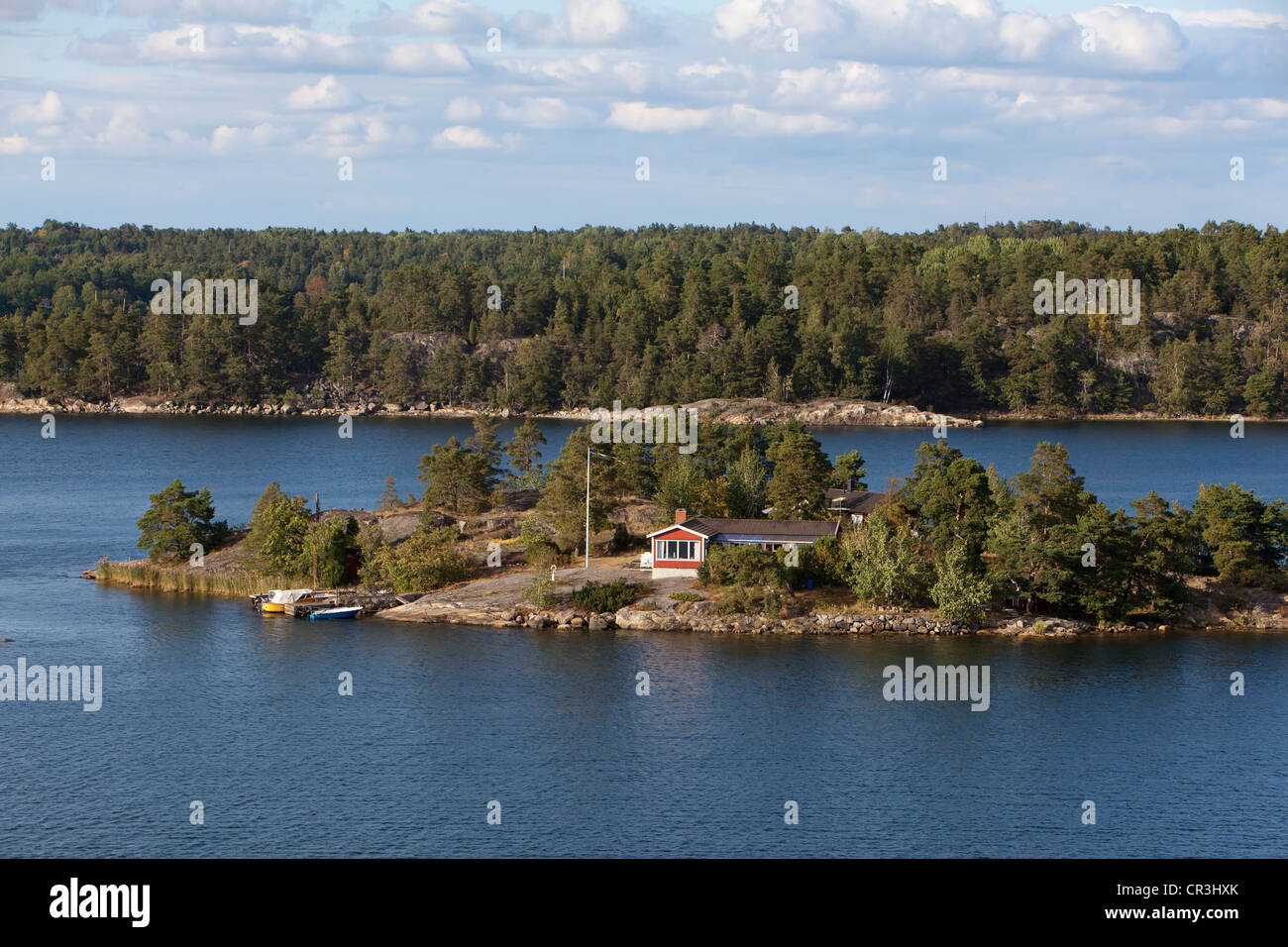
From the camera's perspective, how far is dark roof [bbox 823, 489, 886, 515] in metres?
54.8

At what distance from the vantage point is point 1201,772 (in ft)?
106

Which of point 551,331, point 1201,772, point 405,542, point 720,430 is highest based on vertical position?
point 551,331

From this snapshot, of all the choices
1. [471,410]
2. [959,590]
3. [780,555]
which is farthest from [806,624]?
[471,410]

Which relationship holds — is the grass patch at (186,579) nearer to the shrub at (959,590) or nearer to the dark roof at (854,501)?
the dark roof at (854,501)

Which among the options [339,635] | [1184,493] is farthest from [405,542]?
[1184,493]

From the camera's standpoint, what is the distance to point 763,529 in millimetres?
50469

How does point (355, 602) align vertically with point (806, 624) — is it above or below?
above

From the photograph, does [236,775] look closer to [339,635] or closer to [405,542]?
[339,635]

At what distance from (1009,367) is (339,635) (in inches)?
4404

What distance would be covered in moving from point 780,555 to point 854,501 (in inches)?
356

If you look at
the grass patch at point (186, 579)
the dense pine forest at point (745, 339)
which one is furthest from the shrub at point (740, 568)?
the dense pine forest at point (745, 339)

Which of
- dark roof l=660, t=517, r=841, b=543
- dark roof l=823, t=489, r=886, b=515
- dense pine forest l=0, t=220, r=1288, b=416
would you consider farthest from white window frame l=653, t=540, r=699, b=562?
dense pine forest l=0, t=220, r=1288, b=416

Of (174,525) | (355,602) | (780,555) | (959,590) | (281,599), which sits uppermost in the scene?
(174,525)

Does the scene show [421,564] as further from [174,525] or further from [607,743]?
[607,743]
